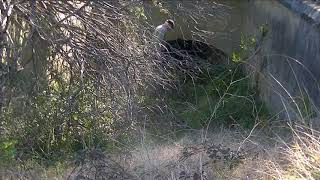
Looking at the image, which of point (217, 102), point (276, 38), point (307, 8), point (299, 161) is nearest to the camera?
point (299, 161)

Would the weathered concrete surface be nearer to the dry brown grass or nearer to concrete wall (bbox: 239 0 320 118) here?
concrete wall (bbox: 239 0 320 118)

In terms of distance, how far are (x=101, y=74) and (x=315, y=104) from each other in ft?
8.53

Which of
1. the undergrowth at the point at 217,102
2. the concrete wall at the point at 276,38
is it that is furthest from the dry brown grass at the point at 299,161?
the undergrowth at the point at 217,102

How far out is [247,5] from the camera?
12.0m

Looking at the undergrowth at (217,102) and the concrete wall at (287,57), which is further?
the undergrowth at (217,102)

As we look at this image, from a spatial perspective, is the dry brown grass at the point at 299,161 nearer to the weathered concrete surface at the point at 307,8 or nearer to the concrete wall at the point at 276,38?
the concrete wall at the point at 276,38

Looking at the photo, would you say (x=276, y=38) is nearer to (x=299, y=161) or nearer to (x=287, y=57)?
(x=287, y=57)

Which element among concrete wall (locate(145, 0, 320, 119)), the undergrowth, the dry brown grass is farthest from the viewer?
the undergrowth

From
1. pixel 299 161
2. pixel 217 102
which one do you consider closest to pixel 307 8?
pixel 217 102

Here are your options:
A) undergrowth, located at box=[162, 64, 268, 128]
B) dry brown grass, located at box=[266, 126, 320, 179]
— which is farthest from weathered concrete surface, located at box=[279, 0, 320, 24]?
dry brown grass, located at box=[266, 126, 320, 179]

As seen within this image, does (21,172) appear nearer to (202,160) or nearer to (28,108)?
(28,108)

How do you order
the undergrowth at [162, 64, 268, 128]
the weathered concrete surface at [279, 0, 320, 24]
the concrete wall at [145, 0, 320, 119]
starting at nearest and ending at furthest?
1. the weathered concrete surface at [279, 0, 320, 24]
2. the concrete wall at [145, 0, 320, 119]
3. the undergrowth at [162, 64, 268, 128]

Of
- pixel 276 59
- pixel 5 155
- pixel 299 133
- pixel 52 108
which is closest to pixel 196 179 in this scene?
pixel 299 133

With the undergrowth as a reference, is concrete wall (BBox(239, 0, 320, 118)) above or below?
above
